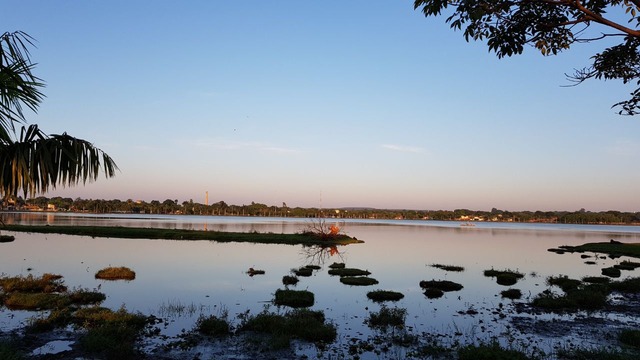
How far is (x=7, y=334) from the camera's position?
16406 millimetres

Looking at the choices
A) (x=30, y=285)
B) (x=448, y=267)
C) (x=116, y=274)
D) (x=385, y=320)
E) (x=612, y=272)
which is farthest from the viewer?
(x=448, y=267)

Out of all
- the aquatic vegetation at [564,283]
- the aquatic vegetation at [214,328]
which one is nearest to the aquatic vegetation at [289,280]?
the aquatic vegetation at [214,328]

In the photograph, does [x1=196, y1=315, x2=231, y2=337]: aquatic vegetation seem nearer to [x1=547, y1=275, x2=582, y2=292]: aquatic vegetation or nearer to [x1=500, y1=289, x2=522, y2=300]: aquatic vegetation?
[x1=500, y1=289, x2=522, y2=300]: aquatic vegetation

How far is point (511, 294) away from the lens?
94.4 feet

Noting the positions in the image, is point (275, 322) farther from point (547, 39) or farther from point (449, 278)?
point (449, 278)

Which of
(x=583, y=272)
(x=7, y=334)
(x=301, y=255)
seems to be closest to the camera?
(x=7, y=334)

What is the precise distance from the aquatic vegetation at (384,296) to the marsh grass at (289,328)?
8.19m

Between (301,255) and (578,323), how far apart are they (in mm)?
35178

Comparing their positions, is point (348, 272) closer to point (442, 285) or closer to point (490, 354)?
point (442, 285)

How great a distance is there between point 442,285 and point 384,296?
7.15 metres

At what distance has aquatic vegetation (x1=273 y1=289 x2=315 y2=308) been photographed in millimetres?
24625

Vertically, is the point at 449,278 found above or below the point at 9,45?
below

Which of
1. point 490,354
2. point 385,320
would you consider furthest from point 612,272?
point 490,354

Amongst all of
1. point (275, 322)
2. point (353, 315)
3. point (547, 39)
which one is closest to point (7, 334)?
point (275, 322)
